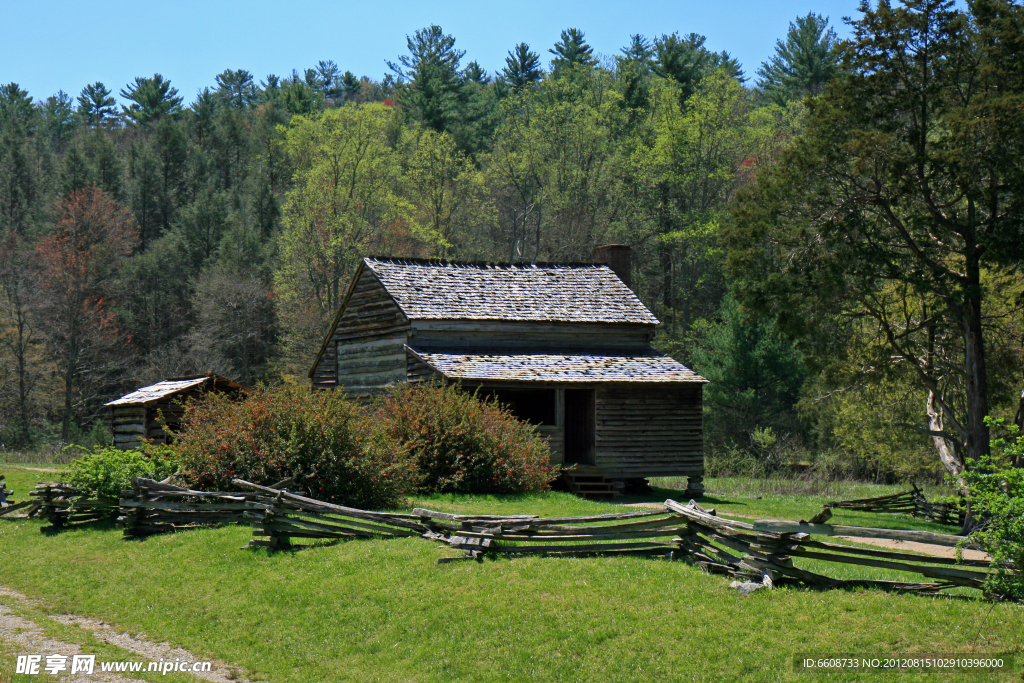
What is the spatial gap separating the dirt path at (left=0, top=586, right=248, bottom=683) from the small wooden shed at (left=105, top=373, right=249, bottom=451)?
41.9 feet

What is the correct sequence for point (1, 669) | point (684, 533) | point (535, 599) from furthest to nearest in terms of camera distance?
point (684, 533) < point (535, 599) < point (1, 669)

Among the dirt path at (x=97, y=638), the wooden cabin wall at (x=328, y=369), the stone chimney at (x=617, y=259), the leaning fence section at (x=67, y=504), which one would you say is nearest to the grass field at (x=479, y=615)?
the dirt path at (x=97, y=638)

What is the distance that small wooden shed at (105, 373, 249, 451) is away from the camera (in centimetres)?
2358

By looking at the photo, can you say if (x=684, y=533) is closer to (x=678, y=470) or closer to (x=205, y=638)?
(x=205, y=638)

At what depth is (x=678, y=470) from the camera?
82.5 feet

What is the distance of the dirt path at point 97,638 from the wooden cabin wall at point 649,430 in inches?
611

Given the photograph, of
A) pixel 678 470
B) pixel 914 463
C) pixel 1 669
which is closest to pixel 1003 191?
pixel 678 470

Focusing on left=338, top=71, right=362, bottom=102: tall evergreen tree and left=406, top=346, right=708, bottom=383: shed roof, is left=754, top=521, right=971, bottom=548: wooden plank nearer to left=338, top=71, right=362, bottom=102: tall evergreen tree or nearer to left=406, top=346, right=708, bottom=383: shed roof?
left=406, top=346, right=708, bottom=383: shed roof

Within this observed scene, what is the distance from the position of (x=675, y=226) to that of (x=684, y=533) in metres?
39.6

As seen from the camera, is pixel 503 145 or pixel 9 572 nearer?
pixel 9 572

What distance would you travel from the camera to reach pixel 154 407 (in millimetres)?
23812

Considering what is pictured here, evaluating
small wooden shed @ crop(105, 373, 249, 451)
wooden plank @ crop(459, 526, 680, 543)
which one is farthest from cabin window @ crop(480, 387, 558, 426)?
wooden plank @ crop(459, 526, 680, 543)

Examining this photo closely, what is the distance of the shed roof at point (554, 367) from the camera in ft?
75.3

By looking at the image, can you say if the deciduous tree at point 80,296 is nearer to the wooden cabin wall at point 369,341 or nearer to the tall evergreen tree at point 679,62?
the wooden cabin wall at point 369,341
